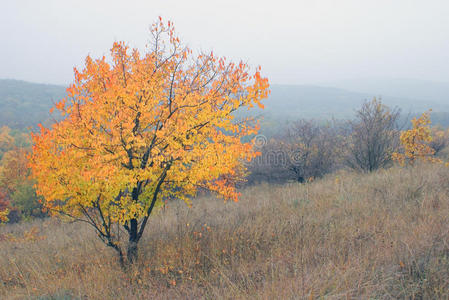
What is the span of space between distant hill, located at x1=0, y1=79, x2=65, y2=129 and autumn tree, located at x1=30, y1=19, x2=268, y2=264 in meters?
77.3

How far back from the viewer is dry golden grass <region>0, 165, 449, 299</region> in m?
3.01

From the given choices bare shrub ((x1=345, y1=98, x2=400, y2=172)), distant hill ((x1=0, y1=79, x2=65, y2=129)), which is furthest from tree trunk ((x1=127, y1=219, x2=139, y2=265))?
distant hill ((x1=0, y1=79, x2=65, y2=129))

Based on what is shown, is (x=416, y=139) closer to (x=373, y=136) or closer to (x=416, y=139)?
(x=416, y=139)

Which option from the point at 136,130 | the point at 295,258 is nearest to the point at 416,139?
the point at 295,258

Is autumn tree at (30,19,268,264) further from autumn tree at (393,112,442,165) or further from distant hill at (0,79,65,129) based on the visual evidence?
distant hill at (0,79,65,129)

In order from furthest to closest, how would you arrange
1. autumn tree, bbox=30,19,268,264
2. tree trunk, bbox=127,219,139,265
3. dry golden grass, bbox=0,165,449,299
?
tree trunk, bbox=127,219,139,265 → autumn tree, bbox=30,19,268,264 → dry golden grass, bbox=0,165,449,299

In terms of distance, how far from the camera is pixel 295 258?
12.3ft

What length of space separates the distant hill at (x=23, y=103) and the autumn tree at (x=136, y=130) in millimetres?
77296

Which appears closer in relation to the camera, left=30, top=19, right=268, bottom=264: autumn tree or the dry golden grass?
the dry golden grass

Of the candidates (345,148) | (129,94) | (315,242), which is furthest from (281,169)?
(129,94)

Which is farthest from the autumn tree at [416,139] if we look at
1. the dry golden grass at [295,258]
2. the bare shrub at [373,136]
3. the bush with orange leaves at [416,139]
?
the dry golden grass at [295,258]

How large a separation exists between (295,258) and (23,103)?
12895 centimetres

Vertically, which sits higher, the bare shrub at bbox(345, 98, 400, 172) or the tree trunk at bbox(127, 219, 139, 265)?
the bare shrub at bbox(345, 98, 400, 172)

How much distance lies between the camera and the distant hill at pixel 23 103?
253ft
